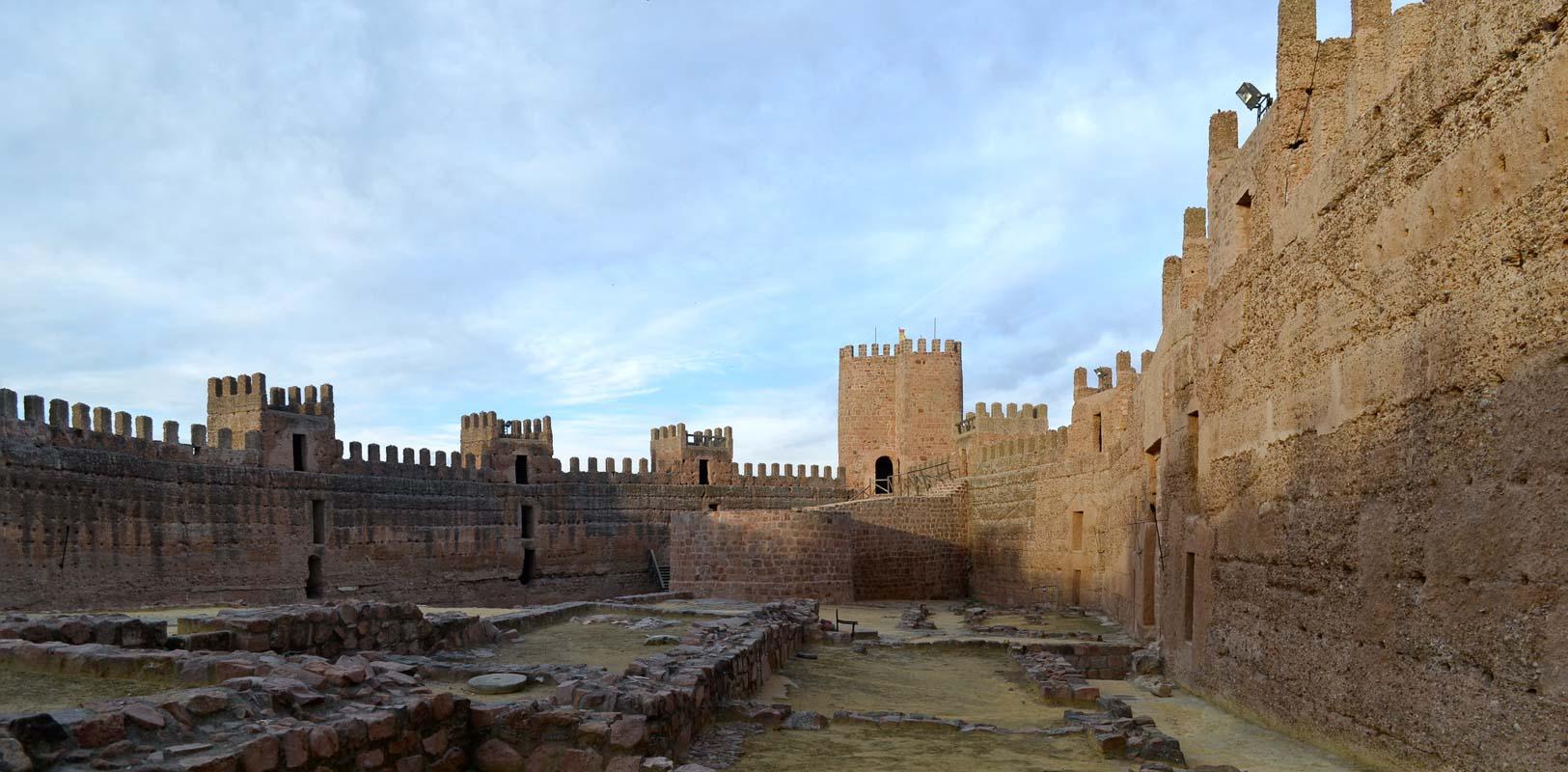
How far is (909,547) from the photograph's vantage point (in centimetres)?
2792

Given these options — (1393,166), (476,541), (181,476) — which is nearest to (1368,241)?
(1393,166)

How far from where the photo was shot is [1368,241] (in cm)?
746

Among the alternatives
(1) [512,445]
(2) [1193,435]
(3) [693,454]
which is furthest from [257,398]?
(2) [1193,435]

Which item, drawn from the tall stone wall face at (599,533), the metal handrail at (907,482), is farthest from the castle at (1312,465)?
the metal handrail at (907,482)

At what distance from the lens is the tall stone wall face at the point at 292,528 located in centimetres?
1803

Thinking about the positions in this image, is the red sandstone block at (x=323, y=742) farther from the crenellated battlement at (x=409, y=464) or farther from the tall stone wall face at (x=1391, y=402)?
the crenellated battlement at (x=409, y=464)

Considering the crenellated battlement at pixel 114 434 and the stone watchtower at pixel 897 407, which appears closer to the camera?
the crenellated battlement at pixel 114 434

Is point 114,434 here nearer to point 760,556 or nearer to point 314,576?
point 314,576

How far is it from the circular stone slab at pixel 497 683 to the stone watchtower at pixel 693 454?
84.7 ft

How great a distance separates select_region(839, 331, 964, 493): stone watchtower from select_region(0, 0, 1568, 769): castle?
50.7ft

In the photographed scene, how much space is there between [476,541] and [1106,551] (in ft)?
54.6

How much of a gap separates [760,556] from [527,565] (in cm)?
1035

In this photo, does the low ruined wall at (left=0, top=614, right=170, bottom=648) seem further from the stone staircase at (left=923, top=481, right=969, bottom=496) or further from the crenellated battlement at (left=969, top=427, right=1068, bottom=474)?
the stone staircase at (left=923, top=481, right=969, bottom=496)

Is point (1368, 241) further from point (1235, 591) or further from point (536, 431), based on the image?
point (536, 431)
